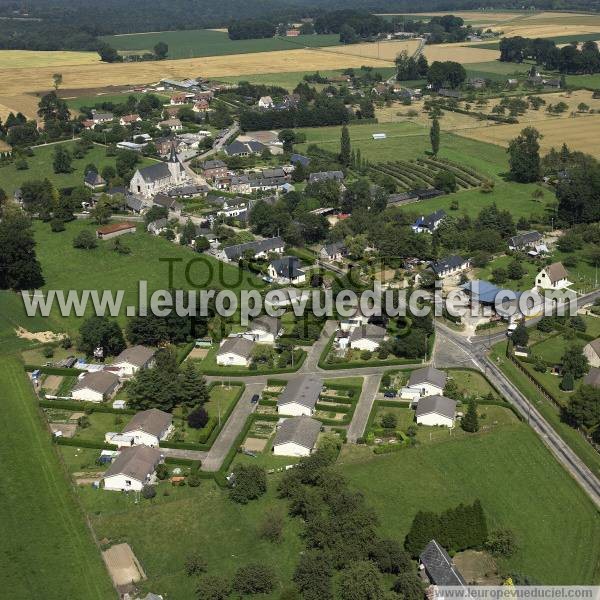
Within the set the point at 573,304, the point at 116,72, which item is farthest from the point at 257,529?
the point at 116,72

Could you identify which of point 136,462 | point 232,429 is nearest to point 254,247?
point 232,429

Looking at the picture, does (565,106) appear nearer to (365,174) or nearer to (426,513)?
(365,174)

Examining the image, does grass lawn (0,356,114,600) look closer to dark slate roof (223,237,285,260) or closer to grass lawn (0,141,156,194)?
dark slate roof (223,237,285,260)

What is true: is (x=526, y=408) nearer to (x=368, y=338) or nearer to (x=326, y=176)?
(x=368, y=338)

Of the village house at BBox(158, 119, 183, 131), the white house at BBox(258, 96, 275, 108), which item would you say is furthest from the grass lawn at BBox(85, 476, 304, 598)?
the white house at BBox(258, 96, 275, 108)

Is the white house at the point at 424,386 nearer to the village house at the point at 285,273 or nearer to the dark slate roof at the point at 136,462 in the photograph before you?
the dark slate roof at the point at 136,462

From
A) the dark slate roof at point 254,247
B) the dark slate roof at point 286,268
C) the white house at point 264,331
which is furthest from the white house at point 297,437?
the dark slate roof at point 254,247
